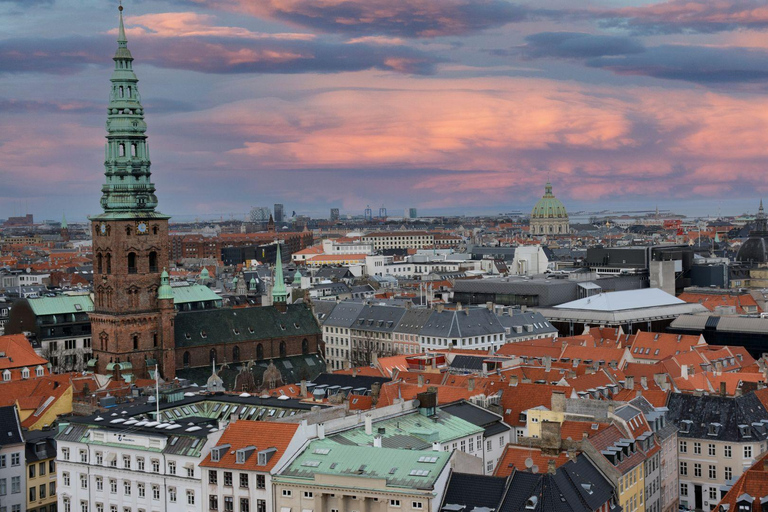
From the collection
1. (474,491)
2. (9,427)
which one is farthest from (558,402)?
(9,427)

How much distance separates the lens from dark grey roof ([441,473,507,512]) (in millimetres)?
62906

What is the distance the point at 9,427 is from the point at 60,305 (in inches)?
2559

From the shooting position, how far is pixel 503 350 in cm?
13412

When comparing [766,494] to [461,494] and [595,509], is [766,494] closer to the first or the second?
[595,509]

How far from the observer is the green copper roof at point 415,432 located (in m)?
73.6

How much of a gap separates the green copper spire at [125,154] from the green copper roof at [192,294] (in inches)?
1222

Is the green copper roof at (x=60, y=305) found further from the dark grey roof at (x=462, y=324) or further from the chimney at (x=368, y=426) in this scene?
the chimney at (x=368, y=426)

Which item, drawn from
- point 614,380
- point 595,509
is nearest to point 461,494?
point 595,509

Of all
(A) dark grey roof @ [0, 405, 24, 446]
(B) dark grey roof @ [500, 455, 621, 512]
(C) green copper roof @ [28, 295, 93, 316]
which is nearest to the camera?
(B) dark grey roof @ [500, 455, 621, 512]

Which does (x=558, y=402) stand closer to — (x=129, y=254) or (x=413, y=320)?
(x=129, y=254)

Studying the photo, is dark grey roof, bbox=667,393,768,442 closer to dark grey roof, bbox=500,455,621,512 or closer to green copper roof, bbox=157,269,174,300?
dark grey roof, bbox=500,455,621,512

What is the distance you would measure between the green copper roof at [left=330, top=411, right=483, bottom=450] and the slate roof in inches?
2242

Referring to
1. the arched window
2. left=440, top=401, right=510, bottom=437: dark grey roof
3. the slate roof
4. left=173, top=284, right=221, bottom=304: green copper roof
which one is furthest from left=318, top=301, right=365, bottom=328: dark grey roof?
left=440, top=401, right=510, bottom=437: dark grey roof

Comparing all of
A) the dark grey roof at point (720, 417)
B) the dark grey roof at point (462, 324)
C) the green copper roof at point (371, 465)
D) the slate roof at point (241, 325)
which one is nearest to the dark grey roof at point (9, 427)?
the green copper roof at point (371, 465)
